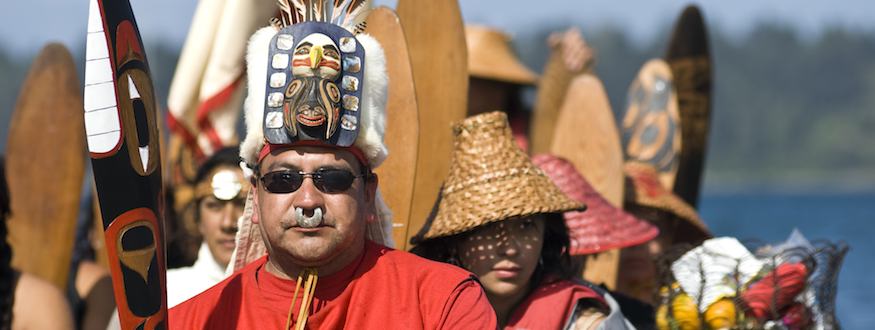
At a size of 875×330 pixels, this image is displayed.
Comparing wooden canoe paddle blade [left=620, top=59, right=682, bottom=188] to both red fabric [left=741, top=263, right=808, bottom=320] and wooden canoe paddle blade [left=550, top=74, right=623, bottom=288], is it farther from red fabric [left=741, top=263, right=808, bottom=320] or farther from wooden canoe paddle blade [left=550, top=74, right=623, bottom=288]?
red fabric [left=741, top=263, right=808, bottom=320]

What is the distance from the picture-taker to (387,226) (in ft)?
13.5

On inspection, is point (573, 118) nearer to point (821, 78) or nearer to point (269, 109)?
point (269, 109)

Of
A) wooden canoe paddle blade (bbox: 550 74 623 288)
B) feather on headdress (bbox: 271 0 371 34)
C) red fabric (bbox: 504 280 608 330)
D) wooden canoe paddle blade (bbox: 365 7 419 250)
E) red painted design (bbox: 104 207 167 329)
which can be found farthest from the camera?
wooden canoe paddle blade (bbox: 550 74 623 288)


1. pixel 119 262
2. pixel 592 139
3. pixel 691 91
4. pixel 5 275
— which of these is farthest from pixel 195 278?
pixel 691 91

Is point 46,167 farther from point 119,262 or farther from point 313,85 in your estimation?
point 313,85

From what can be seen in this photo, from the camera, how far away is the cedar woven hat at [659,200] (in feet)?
20.2

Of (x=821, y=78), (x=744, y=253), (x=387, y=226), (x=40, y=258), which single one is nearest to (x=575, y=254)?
(x=744, y=253)

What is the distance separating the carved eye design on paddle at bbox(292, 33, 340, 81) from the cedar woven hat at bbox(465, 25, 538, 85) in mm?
3592

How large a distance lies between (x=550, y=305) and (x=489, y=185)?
354mm

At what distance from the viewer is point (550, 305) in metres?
4.37

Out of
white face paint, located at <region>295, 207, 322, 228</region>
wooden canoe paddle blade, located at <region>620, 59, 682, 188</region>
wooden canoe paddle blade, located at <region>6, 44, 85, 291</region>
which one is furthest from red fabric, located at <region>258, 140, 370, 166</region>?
wooden canoe paddle blade, located at <region>620, 59, 682, 188</region>

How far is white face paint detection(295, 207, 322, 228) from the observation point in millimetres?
3666

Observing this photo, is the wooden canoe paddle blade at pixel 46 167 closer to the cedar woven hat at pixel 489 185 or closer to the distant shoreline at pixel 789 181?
the cedar woven hat at pixel 489 185

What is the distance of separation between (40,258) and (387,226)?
2.45m
